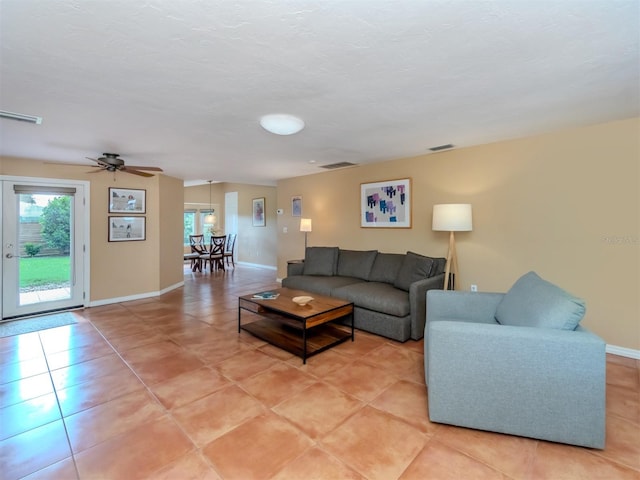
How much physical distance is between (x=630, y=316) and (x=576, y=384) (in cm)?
198

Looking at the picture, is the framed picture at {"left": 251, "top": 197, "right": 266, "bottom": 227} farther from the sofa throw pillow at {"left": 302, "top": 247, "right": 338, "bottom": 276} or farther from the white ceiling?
the white ceiling

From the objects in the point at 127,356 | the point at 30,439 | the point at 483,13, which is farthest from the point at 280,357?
the point at 483,13

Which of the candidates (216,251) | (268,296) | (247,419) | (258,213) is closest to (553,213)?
(268,296)

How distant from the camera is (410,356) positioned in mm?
2963

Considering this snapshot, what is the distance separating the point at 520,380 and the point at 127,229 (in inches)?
225

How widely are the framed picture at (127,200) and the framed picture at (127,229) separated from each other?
0.15m

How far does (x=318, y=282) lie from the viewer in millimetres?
4211

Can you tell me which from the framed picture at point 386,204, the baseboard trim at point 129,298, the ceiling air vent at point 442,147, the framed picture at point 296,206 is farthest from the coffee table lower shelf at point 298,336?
the framed picture at point 296,206

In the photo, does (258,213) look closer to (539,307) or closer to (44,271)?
(44,271)

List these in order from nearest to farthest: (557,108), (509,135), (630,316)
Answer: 1. (557,108)
2. (630,316)
3. (509,135)

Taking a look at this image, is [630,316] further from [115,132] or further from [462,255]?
[115,132]

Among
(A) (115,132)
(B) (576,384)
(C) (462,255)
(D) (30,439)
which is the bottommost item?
(D) (30,439)

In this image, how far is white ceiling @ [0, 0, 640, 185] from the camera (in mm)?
1414

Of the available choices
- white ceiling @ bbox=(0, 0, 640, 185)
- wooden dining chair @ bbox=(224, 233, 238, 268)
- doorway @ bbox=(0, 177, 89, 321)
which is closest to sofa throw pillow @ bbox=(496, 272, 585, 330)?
white ceiling @ bbox=(0, 0, 640, 185)
